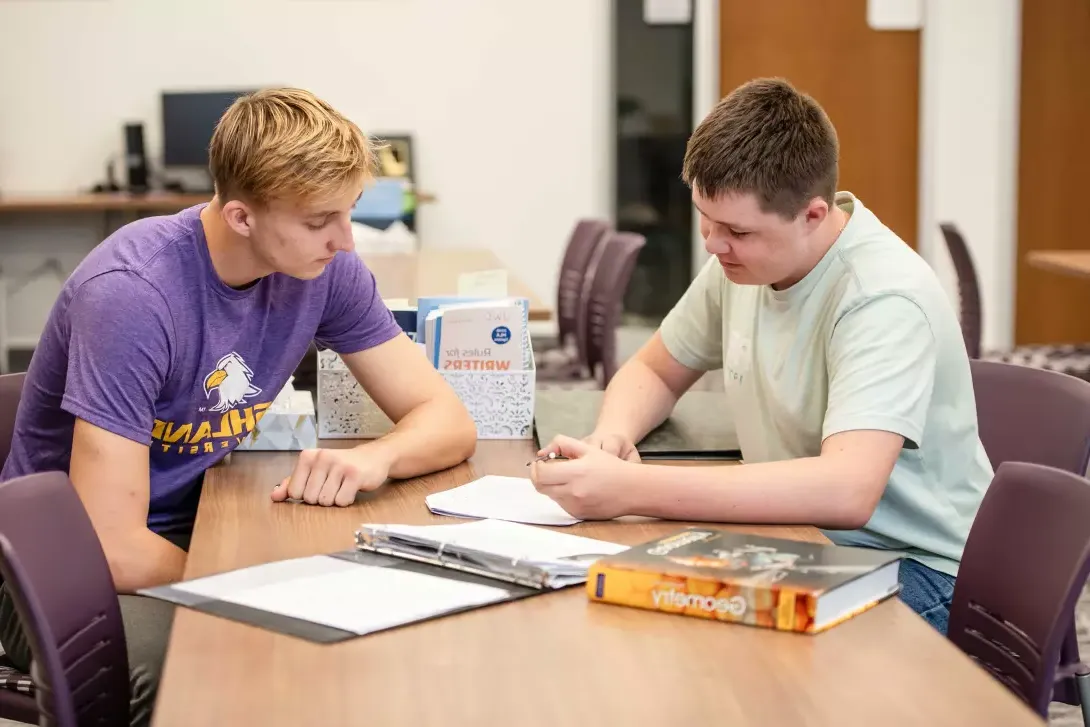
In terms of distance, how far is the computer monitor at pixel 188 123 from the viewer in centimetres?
632

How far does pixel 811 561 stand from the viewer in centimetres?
123

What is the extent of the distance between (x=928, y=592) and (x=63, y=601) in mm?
1033

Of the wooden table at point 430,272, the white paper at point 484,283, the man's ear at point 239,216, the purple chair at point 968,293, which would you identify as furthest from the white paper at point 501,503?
the purple chair at point 968,293

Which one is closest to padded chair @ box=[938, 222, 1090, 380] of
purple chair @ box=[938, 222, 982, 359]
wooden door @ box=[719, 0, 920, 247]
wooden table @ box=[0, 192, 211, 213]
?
purple chair @ box=[938, 222, 982, 359]

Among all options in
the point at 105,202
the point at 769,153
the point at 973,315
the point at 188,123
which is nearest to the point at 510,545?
the point at 769,153

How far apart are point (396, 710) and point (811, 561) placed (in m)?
0.44

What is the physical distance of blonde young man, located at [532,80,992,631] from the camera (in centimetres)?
147

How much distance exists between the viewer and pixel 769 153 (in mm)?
1634

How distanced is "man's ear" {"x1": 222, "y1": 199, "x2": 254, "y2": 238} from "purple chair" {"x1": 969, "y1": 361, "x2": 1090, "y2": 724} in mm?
1079

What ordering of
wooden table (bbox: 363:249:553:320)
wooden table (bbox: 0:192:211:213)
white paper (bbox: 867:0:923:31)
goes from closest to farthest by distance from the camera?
1. wooden table (bbox: 363:249:553:320)
2. wooden table (bbox: 0:192:211:213)
3. white paper (bbox: 867:0:923:31)

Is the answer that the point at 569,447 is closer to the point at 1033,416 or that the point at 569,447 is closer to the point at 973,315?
the point at 1033,416

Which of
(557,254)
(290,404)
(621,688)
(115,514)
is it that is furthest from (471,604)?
(557,254)

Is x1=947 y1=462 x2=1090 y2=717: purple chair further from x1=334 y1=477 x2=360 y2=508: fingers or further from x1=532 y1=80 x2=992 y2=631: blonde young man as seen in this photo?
x1=334 y1=477 x2=360 y2=508: fingers

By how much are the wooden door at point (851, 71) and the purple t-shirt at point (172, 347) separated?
200 inches
